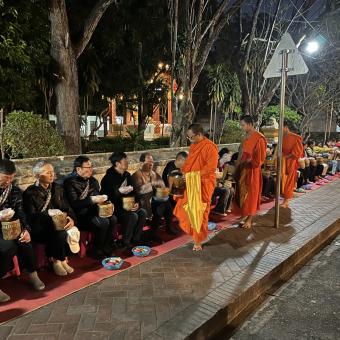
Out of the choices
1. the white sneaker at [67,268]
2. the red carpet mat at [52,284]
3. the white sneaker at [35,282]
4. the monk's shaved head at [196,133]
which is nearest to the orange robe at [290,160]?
the monk's shaved head at [196,133]

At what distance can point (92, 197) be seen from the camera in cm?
423

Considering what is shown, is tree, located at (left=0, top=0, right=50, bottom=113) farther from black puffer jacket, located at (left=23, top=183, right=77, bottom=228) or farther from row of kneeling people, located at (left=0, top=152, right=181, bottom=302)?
black puffer jacket, located at (left=23, top=183, right=77, bottom=228)

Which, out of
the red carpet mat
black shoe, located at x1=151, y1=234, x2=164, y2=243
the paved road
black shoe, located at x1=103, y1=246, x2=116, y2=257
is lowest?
the paved road

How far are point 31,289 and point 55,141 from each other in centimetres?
378

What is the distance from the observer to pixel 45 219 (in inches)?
149

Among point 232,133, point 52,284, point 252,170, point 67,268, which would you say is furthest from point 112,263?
point 232,133

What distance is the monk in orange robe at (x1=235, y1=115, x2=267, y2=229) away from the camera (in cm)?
541

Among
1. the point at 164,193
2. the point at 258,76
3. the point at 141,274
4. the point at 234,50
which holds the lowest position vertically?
the point at 141,274

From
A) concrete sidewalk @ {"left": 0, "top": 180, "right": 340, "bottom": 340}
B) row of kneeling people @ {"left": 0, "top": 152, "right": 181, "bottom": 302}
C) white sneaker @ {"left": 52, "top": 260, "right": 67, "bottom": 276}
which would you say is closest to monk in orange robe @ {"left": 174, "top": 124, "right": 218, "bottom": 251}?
concrete sidewalk @ {"left": 0, "top": 180, "right": 340, "bottom": 340}

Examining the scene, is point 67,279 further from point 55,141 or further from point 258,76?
point 258,76

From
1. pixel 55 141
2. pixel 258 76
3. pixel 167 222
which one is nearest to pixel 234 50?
pixel 258 76

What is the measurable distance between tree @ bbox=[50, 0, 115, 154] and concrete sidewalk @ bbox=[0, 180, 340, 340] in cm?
515

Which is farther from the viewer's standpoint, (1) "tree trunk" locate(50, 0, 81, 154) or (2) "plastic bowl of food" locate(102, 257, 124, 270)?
(1) "tree trunk" locate(50, 0, 81, 154)

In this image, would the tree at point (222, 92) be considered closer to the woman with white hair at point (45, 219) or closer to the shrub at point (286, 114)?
the shrub at point (286, 114)
